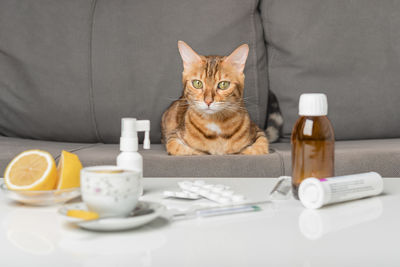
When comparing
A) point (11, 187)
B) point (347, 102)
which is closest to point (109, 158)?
point (11, 187)

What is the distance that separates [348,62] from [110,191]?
1.65 m

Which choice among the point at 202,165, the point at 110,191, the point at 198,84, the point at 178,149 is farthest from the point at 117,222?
the point at 198,84

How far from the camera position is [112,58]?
2.11 m

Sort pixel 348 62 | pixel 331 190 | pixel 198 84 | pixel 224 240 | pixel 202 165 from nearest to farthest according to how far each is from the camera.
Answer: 1. pixel 224 240
2. pixel 331 190
3. pixel 202 165
4. pixel 198 84
5. pixel 348 62

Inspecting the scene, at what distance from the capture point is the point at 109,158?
1591 mm

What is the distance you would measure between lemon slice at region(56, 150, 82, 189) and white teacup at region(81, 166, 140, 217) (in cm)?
19

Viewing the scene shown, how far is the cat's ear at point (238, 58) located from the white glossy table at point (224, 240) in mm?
1088

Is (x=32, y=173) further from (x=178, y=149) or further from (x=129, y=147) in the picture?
(x=178, y=149)

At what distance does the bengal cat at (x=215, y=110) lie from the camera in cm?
181

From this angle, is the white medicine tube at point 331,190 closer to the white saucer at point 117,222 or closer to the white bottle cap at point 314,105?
the white bottle cap at point 314,105

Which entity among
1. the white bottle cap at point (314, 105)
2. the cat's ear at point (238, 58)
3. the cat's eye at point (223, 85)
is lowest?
the white bottle cap at point (314, 105)

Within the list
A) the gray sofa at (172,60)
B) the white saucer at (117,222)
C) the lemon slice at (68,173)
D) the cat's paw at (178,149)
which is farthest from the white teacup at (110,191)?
the gray sofa at (172,60)

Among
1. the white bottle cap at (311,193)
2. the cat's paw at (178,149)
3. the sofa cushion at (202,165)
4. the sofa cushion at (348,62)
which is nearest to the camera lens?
the white bottle cap at (311,193)

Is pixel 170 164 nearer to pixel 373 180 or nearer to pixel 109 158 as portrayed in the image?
pixel 109 158
